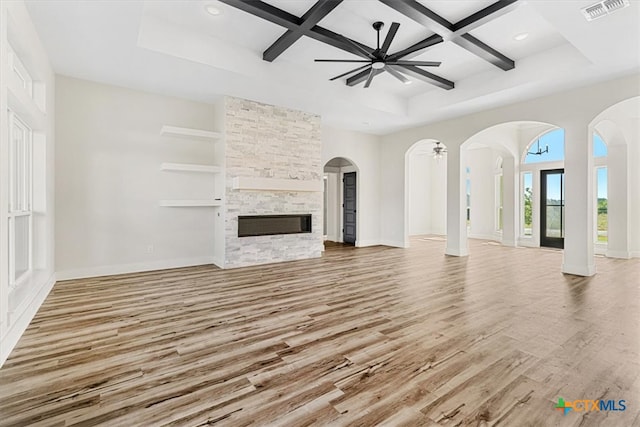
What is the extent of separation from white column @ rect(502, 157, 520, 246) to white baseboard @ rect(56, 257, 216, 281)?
25.6 ft

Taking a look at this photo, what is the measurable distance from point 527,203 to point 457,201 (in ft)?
10.4

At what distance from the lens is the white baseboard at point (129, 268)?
4.82m

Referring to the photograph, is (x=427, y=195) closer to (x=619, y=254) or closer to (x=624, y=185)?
(x=624, y=185)

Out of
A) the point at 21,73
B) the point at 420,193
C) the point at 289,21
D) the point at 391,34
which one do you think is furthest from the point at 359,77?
the point at 420,193

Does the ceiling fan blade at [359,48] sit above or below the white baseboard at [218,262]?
above

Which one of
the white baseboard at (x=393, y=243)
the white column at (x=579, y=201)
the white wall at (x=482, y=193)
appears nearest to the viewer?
the white column at (x=579, y=201)

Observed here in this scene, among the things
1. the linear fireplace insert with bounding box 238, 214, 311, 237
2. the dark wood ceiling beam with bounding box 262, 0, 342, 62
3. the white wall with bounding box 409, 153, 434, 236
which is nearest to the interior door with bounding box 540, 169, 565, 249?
the white wall with bounding box 409, 153, 434, 236

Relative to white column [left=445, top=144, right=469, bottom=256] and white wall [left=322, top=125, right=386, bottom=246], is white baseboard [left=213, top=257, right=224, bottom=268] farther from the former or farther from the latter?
white column [left=445, top=144, right=469, bottom=256]

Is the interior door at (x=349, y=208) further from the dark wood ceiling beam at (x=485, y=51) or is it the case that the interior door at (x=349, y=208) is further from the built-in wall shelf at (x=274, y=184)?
the dark wood ceiling beam at (x=485, y=51)

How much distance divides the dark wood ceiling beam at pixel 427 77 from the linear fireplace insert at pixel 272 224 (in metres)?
3.36

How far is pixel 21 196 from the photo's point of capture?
3.62 metres

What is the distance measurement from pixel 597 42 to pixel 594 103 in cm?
163

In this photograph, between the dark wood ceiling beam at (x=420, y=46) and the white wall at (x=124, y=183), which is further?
the white wall at (x=124, y=183)

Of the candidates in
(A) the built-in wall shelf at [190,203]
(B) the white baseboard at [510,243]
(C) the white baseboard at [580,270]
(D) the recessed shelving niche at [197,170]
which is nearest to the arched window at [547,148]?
(B) the white baseboard at [510,243]
